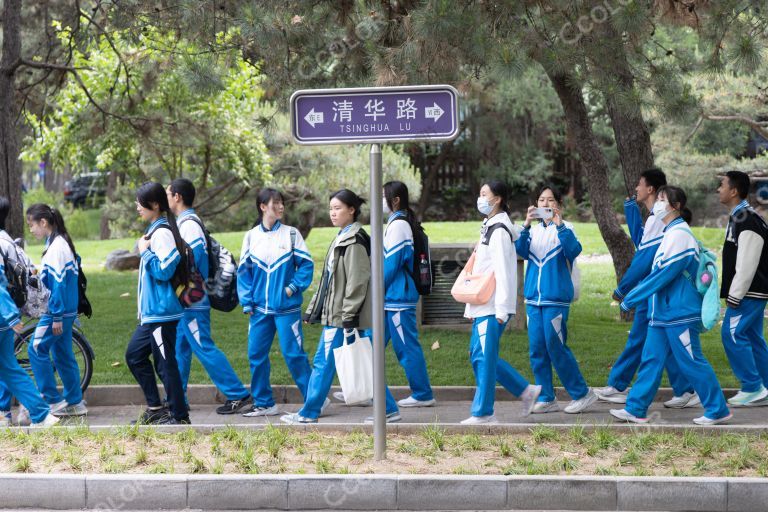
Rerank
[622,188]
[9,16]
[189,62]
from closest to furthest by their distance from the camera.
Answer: [189,62], [9,16], [622,188]

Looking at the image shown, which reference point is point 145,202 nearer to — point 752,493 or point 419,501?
point 419,501

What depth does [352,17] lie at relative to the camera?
10.3 meters

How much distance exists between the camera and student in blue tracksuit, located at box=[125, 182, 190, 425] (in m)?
7.75

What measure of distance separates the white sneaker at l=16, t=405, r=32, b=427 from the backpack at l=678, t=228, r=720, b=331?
5084mm

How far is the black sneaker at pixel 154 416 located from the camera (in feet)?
26.1

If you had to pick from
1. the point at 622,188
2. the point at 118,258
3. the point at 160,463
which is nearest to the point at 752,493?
the point at 160,463

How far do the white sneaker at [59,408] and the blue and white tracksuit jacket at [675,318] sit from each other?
14.9ft

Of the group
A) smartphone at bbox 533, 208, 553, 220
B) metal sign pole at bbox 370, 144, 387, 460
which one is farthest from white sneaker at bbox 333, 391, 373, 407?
metal sign pole at bbox 370, 144, 387, 460

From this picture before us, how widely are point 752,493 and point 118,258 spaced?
16136 mm

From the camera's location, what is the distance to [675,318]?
7.54m

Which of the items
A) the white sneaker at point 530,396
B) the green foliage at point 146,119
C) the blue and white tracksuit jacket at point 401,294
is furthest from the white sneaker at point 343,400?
the green foliage at point 146,119

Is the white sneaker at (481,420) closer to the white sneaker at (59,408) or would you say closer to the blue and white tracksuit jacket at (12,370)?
the blue and white tracksuit jacket at (12,370)

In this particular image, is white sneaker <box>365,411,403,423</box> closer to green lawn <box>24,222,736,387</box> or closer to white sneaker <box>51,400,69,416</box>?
green lawn <box>24,222,736,387</box>

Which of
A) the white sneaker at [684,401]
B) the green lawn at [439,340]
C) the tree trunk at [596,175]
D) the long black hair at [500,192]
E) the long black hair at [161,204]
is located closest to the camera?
the long black hair at [161,204]
